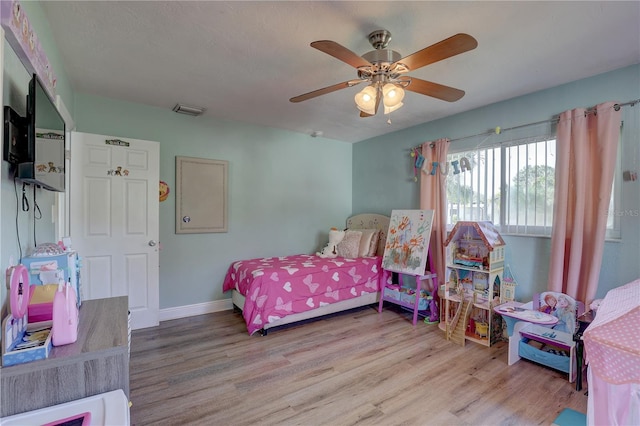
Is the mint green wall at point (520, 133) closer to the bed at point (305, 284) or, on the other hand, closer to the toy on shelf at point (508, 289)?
the toy on shelf at point (508, 289)

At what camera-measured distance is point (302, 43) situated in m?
2.08

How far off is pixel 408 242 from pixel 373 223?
933 millimetres

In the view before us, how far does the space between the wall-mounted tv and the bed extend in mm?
1971

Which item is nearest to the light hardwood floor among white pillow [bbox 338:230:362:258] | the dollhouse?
the dollhouse

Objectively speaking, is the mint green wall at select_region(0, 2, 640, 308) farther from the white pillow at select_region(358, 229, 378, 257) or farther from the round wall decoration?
the white pillow at select_region(358, 229, 378, 257)

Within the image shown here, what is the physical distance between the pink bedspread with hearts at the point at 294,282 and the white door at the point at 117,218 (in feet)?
3.18

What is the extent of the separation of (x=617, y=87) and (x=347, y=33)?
7.46 ft

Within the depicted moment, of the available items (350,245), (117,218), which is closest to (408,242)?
(350,245)

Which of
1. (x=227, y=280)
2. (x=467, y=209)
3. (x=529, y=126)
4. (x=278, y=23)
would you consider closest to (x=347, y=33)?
(x=278, y=23)

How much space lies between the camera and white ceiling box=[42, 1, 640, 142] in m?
1.74

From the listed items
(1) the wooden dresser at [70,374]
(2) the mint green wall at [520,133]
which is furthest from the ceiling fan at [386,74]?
(1) the wooden dresser at [70,374]

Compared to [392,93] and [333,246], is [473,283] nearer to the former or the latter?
[333,246]

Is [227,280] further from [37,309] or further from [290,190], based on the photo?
[37,309]

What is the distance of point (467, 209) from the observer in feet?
11.4
